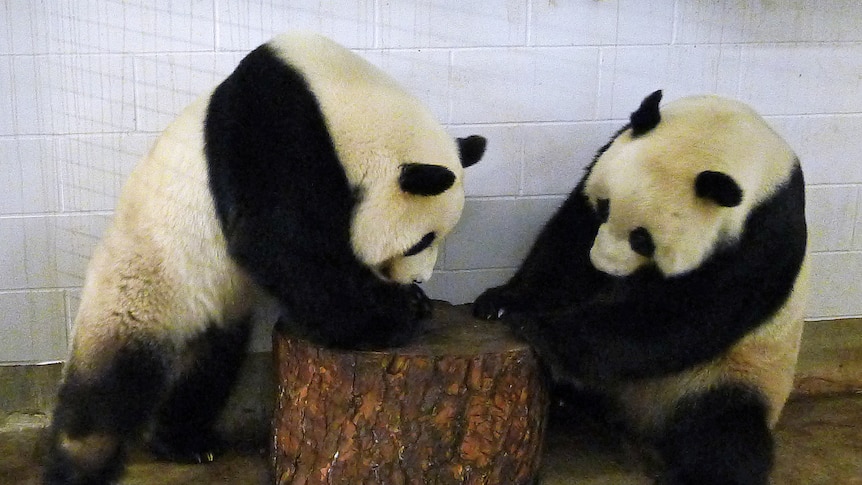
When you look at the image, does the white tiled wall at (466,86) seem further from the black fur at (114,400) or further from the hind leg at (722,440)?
the hind leg at (722,440)

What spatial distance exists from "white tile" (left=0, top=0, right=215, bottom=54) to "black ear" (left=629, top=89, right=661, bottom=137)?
167cm

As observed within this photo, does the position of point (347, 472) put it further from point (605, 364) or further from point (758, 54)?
Answer: point (758, 54)

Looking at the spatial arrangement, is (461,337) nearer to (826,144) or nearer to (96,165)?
(96,165)

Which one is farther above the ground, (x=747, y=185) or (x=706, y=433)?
(x=747, y=185)

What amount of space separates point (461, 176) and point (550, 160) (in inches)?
36.6

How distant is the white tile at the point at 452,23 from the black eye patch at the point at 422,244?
100 cm

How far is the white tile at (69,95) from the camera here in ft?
10.5

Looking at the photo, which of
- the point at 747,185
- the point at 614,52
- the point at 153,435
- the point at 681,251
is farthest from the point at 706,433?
the point at 153,435

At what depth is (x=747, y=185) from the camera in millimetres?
2666

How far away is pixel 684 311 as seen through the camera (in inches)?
110

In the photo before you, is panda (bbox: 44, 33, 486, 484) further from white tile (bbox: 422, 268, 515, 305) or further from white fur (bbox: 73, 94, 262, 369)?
white tile (bbox: 422, 268, 515, 305)

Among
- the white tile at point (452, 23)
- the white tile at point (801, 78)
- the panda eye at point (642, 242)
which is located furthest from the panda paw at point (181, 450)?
the white tile at point (801, 78)

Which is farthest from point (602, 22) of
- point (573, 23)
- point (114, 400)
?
point (114, 400)

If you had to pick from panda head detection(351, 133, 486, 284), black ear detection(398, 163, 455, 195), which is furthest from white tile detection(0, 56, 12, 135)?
black ear detection(398, 163, 455, 195)
